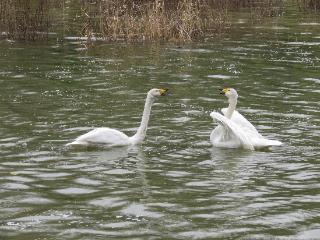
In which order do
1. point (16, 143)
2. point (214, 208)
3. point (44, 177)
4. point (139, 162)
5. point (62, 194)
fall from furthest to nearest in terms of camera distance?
point (16, 143), point (139, 162), point (44, 177), point (62, 194), point (214, 208)

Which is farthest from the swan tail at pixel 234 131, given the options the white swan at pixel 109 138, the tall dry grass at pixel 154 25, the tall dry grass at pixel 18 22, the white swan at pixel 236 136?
the tall dry grass at pixel 18 22

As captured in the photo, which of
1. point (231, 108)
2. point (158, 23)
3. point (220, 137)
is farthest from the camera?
point (158, 23)

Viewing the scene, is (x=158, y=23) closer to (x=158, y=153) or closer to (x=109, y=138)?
(x=109, y=138)

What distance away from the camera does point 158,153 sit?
12.6 metres

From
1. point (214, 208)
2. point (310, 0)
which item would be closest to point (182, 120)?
point (214, 208)

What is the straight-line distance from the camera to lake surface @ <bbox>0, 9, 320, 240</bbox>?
9070 millimetres

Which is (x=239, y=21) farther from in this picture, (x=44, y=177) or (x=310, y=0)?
(x=44, y=177)

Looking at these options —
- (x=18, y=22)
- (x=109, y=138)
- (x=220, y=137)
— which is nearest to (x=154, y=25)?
(x=18, y=22)

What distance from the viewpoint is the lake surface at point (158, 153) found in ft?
29.8

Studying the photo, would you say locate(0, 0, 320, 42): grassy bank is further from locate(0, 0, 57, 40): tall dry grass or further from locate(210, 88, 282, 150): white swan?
locate(210, 88, 282, 150): white swan

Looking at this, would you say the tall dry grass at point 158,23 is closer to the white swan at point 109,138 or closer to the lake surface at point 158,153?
the lake surface at point 158,153

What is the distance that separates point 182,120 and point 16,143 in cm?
347

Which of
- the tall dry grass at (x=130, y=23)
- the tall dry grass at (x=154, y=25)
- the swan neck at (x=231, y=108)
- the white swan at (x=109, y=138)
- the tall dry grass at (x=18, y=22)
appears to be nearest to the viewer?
the white swan at (x=109, y=138)

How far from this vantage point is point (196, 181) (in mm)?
10867
